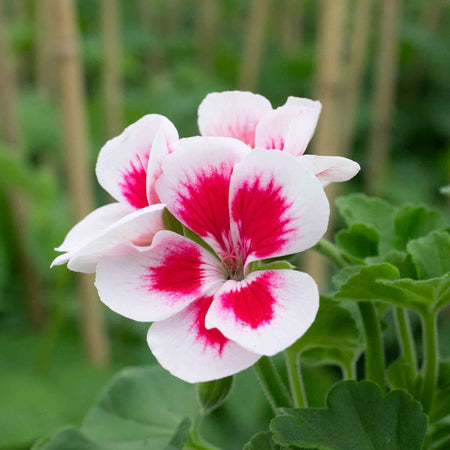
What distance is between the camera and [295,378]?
1.46 feet

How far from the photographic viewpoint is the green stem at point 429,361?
44 cm

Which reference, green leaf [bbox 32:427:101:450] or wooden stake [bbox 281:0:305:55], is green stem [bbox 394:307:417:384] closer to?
green leaf [bbox 32:427:101:450]

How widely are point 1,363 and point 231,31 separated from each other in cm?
223

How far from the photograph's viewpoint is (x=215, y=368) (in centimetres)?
33

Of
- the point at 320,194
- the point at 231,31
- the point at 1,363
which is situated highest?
the point at 320,194

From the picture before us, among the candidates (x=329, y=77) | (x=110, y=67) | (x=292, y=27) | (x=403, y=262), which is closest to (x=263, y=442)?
(x=403, y=262)

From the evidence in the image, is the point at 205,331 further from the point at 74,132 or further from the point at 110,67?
the point at 110,67

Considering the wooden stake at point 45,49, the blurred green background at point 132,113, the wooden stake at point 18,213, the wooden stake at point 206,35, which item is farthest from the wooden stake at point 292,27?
the wooden stake at point 18,213

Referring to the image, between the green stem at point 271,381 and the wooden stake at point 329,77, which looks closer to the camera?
the green stem at point 271,381

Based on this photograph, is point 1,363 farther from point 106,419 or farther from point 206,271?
point 206,271

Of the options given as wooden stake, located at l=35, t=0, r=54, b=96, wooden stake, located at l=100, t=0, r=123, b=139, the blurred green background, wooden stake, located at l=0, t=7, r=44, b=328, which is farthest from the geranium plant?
wooden stake, located at l=35, t=0, r=54, b=96

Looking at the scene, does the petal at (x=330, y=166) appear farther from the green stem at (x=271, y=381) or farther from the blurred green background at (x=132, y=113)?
the blurred green background at (x=132, y=113)

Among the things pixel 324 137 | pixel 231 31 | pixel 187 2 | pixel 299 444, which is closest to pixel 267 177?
pixel 299 444

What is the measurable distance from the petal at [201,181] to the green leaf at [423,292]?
0.29 ft
